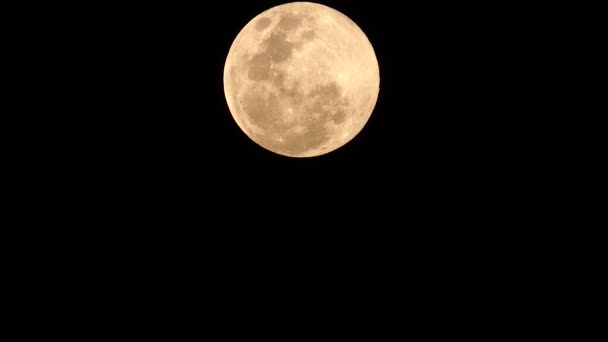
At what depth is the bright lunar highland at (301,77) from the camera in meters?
3.28

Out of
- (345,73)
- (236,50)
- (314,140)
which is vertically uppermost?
(236,50)

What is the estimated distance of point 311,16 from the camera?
A: 3.46 meters

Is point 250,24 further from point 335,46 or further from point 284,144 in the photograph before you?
point 284,144

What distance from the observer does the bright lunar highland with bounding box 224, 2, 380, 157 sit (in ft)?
10.8

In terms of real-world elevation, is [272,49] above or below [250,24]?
below

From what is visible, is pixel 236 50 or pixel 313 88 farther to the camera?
pixel 236 50

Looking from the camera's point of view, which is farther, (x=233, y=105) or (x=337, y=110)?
(x=233, y=105)

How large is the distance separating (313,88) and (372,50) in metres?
0.84

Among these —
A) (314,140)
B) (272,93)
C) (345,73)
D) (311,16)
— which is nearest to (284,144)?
(314,140)

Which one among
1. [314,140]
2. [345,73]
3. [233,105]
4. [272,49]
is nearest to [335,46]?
[345,73]

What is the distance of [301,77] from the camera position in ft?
10.7

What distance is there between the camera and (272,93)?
332 cm

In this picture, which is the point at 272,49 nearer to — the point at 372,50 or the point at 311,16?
the point at 311,16

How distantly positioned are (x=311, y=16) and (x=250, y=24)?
1.90ft
